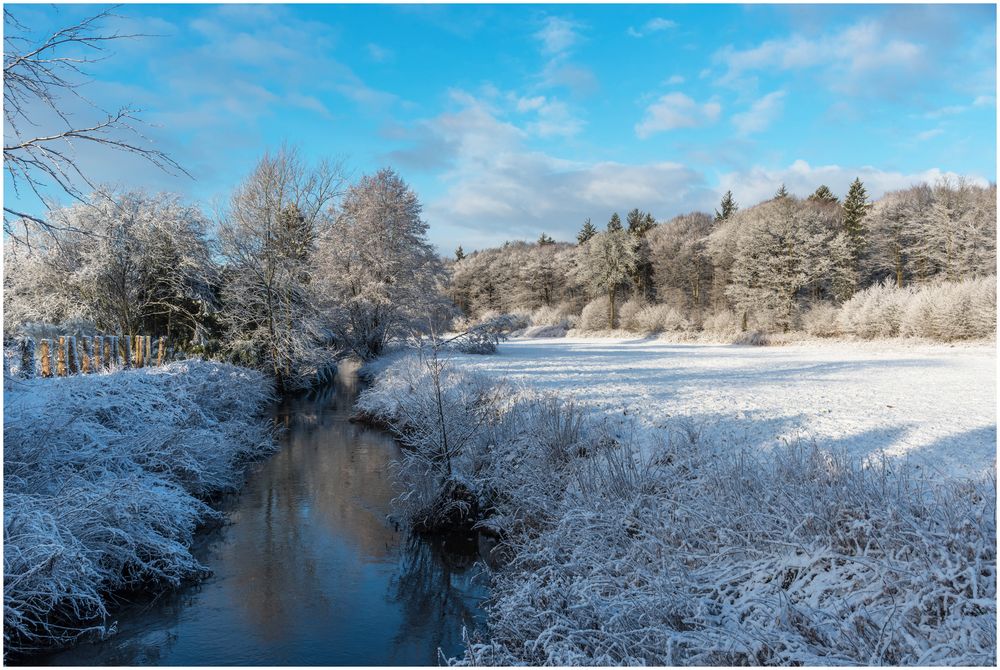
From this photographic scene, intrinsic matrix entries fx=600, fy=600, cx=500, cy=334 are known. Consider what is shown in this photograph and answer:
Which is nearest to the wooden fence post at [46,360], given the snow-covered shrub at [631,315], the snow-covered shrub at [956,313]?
the snow-covered shrub at [956,313]

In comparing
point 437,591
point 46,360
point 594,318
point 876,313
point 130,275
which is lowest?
point 437,591

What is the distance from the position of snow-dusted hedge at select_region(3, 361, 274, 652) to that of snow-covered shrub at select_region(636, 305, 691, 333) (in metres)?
31.5

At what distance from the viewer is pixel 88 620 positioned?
17.7ft

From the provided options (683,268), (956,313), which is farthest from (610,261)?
(956,313)

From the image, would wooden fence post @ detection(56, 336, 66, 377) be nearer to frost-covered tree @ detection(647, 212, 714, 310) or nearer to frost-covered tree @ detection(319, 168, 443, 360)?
frost-covered tree @ detection(319, 168, 443, 360)

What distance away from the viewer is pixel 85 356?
13.2m

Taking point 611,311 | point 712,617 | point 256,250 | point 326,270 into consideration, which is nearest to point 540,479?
point 712,617

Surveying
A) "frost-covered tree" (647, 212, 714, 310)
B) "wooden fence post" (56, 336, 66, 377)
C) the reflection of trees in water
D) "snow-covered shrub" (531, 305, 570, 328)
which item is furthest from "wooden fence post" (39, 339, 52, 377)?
"frost-covered tree" (647, 212, 714, 310)

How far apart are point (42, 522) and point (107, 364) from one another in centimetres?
970

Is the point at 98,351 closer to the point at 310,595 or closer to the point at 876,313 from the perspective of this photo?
the point at 310,595

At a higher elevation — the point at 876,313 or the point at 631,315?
the point at 631,315

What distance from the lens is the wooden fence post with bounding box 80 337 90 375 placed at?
511 inches

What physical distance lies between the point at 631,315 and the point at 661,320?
3.58 metres

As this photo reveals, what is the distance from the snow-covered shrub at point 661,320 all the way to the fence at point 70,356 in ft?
101
